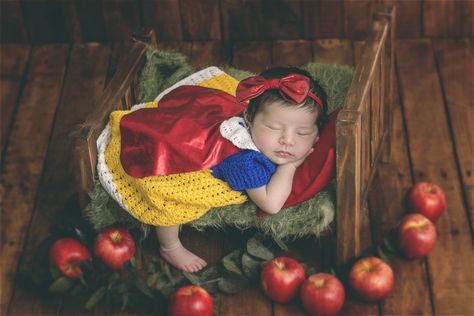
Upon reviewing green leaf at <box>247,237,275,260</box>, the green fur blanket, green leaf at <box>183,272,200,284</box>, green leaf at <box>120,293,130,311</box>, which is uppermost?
the green fur blanket

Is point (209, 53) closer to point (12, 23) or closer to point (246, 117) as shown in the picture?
point (12, 23)

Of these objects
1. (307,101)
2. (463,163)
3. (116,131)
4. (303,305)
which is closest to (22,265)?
(116,131)

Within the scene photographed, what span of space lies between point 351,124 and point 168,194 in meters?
0.50

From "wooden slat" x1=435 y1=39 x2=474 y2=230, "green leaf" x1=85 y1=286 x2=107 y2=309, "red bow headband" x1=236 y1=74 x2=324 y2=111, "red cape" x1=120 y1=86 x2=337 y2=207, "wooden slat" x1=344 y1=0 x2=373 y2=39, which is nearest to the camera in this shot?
"red bow headband" x1=236 y1=74 x2=324 y2=111

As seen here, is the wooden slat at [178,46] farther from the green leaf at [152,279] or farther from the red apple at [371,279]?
the red apple at [371,279]

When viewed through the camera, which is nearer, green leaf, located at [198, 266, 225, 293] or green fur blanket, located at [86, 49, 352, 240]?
green fur blanket, located at [86, 49, 352, 240]

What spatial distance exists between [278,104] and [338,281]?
0.49 metres

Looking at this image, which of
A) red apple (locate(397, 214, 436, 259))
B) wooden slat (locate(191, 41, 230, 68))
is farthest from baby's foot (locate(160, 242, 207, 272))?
wooden slat (locate(191, 41, 230, 68))

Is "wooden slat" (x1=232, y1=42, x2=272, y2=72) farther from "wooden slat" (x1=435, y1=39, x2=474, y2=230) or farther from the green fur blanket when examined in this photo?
"wooden slat" (x1=435, y1=39, x2=474, y2=230)

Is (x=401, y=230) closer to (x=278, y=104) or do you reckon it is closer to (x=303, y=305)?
(x=303, y=305)

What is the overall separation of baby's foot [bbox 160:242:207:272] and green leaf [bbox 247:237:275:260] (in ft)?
0.47

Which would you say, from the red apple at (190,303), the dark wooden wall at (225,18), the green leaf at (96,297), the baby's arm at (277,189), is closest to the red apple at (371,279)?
the baby's arm at (277,189)

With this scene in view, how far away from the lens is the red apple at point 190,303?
2.15 metres

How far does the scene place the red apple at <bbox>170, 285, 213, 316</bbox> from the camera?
2148 millimetres
